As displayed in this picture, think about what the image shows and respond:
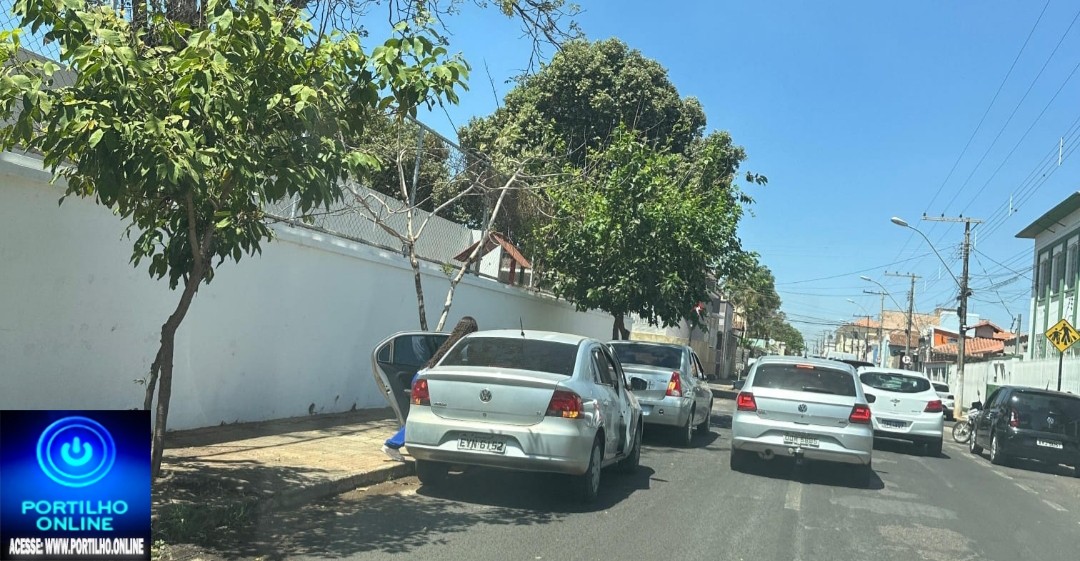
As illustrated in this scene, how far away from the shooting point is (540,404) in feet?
25.2

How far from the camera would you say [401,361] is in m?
10.1

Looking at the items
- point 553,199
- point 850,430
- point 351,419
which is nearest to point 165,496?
point 351,419

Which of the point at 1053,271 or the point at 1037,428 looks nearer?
the point at 1037,428

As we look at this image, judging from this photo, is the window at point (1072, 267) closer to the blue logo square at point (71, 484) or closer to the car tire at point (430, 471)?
the car tire at point (430, 471)

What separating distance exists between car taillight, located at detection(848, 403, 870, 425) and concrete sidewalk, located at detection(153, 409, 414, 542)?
17.2 feet

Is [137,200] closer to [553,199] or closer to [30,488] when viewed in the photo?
[30,488]

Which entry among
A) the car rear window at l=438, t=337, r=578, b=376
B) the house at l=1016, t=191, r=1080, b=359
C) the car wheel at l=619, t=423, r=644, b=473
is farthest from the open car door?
the house at l=1016, t=191, r=1080, b=359

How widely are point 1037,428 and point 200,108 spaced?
48.6ft

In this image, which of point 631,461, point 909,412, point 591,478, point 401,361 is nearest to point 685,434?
point 631,461

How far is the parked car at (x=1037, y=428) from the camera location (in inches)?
587

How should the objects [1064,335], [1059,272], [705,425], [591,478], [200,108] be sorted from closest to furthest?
[200,108] < [591,478] < [705,425] < [1064,335] < [1059,272]

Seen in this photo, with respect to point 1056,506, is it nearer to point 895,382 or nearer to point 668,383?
point 668,383

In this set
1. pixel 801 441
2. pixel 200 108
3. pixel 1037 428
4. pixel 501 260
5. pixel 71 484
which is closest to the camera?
pixel 71 484

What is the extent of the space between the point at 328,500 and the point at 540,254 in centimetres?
1375
